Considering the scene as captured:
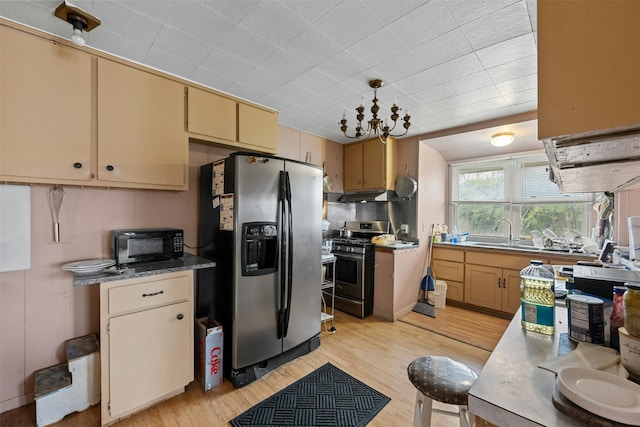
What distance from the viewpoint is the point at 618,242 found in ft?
8.07

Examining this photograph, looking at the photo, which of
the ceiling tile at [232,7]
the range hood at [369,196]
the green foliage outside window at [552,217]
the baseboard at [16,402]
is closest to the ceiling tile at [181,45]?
the ceiling tile at [232,7]

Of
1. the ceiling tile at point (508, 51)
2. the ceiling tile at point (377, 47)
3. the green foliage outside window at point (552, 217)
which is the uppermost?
the ceiling tile at point (377, 47)

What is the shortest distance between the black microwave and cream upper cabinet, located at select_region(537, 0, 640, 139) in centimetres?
231

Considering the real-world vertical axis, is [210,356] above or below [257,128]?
below

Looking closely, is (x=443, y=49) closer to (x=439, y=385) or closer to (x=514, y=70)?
(x=514, y=70)

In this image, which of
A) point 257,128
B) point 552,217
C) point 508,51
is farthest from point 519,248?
point 257,128

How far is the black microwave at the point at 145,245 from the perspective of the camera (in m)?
1.88

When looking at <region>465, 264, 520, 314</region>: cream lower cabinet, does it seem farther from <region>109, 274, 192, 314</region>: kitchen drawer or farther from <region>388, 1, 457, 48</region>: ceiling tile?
<region>109, 274, 192, 314</region>: kitchen drawer

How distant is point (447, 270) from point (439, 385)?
3080 mm

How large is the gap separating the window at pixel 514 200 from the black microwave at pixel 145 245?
4.03m

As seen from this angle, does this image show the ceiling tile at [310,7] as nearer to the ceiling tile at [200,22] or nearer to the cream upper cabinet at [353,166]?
the ceiling tile at [200,22]

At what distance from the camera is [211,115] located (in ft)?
7.70

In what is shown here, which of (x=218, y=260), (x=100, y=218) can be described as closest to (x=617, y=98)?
(x=218, y=260)

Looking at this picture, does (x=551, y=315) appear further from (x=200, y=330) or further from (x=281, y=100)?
(x=281, y=100)
